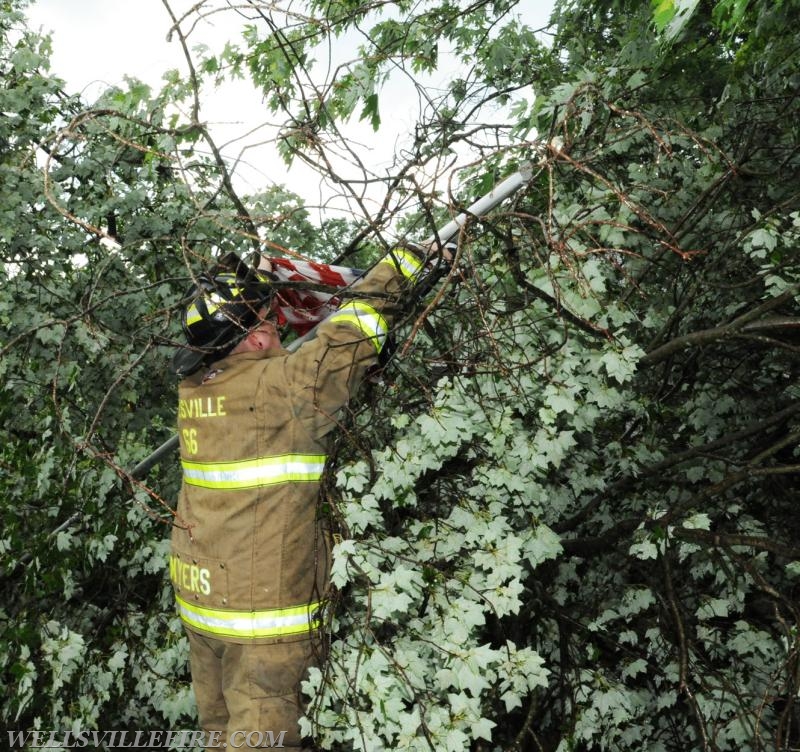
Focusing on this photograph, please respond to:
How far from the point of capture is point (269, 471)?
263 cm

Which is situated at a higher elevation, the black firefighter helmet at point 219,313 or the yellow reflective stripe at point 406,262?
the yellow reflective stripe at point 406,262

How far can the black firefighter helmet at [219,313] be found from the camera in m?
2.60

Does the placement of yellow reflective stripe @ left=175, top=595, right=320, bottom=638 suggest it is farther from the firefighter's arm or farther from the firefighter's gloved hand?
the firefighter's gloved hand

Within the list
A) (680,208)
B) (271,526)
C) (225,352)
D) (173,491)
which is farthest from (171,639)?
(680,208)

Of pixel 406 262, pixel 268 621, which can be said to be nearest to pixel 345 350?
pixel 406 262

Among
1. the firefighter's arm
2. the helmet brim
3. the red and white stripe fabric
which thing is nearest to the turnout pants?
the firefighter's arm

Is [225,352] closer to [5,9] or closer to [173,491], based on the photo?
[173,491]

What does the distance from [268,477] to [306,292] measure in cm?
84

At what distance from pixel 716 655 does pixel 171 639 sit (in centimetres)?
289

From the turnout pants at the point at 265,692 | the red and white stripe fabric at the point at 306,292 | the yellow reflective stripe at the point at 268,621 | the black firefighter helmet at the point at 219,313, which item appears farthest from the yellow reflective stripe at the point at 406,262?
the turnout pants at the point at 265,692

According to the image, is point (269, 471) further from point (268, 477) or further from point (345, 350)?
point (345, 350)

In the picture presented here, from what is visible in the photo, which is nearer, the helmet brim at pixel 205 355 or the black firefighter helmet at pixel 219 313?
the black firefighter helmet at pixel 219 313

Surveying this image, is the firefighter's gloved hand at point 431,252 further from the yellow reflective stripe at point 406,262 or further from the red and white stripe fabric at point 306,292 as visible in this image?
the red and white stripe fabric at point 306,292

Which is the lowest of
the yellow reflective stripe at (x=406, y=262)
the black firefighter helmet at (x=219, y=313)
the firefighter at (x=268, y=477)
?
the firefighter at (x=268, y=477)
